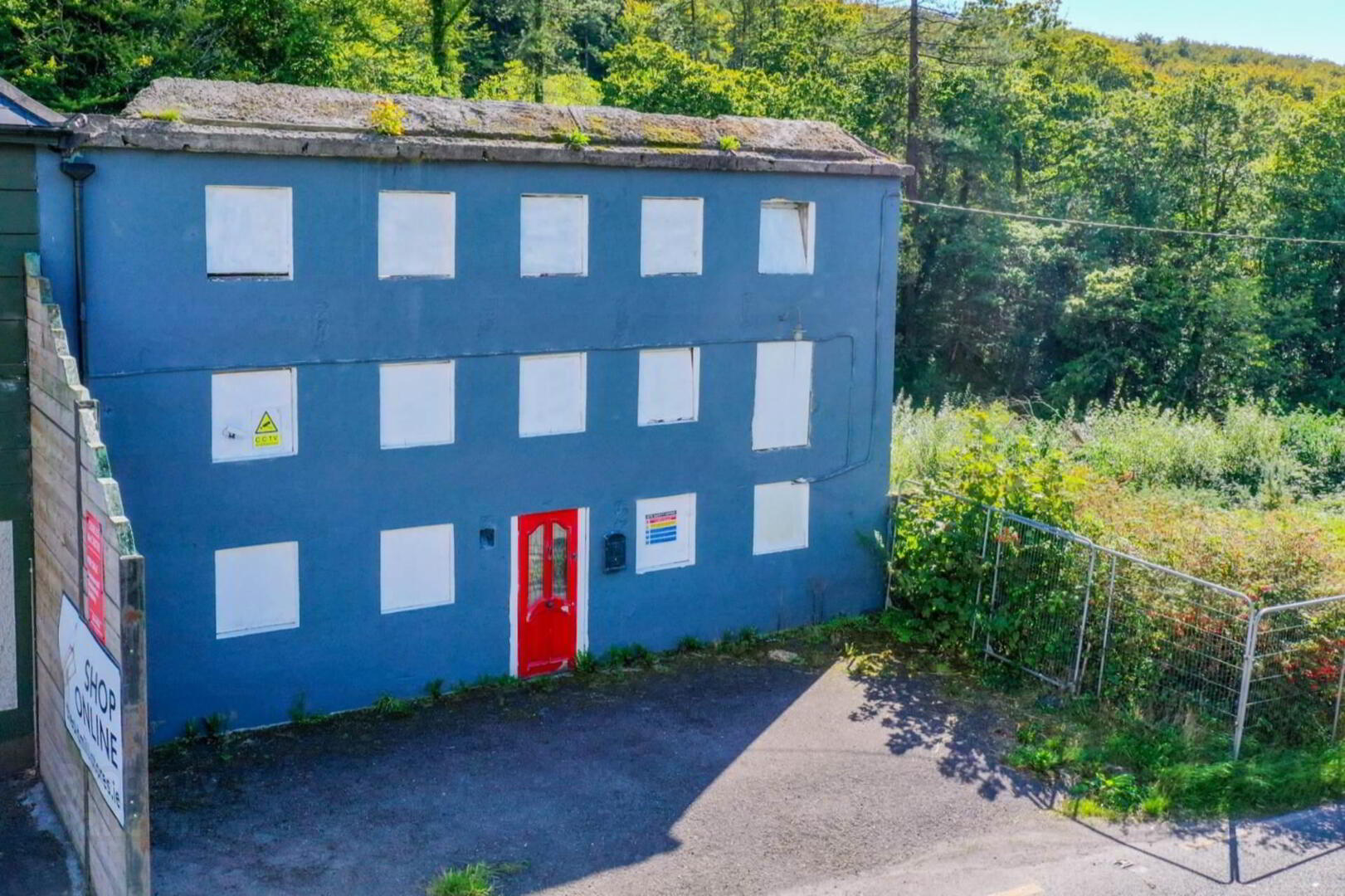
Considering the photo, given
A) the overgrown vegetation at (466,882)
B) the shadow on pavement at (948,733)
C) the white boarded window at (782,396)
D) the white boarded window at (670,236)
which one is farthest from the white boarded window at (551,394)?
the overgrown vegetation at (466,882)

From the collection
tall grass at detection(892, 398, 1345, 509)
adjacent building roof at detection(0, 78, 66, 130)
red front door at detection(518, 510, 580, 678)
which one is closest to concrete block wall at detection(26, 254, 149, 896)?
adjacent building roof at detection(0, 78, 66, 130)

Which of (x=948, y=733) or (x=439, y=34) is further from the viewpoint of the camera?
(x=439, y=34)

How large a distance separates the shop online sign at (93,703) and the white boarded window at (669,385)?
7073mm

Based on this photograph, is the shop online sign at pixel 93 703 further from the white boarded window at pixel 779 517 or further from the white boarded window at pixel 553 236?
the white boarded window at pixel 779 517

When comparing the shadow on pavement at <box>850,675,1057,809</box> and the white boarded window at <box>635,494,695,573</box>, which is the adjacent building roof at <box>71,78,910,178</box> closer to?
the white boarded window at <box>635,494,695,573</box>

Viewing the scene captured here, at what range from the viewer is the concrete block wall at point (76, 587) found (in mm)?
8062

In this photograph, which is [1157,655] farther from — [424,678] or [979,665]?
[424,678]

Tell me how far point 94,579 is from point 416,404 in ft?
16.7

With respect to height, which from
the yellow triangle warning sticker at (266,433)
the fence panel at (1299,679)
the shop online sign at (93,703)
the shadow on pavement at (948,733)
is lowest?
the shadow on pavement at (948,733)

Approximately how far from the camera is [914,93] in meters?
38.9

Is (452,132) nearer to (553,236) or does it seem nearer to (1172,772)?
(553,236)

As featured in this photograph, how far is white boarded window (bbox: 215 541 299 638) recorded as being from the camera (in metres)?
12.8

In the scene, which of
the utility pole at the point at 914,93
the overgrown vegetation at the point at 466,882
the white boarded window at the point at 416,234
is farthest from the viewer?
the utility pole at the point at 914,93

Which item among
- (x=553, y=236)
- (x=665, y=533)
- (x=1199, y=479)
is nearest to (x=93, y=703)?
(x=553, y=236)
